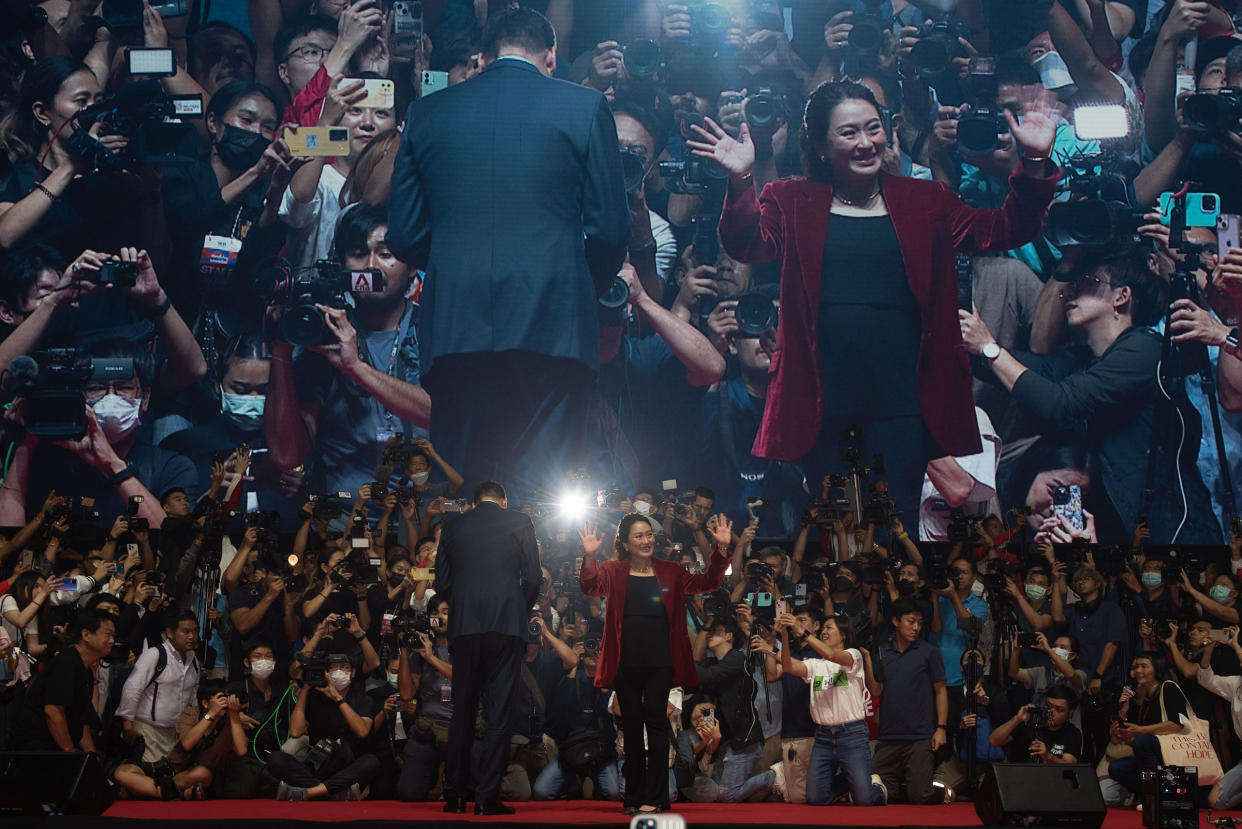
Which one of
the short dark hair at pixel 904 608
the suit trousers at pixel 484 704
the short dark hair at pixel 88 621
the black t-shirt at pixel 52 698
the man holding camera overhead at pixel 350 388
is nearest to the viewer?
the suit trousers at pixel 484 704

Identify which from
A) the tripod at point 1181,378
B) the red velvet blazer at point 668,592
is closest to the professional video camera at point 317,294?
the red velvet blazer at point 668,592

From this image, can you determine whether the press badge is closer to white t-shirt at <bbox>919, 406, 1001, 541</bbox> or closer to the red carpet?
the red carpet

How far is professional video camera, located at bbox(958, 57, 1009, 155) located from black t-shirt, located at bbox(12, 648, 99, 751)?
715cm

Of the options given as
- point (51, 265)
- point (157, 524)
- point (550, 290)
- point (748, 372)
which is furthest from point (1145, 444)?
point (51, 265)

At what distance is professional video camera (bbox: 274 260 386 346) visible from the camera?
31.1 ft

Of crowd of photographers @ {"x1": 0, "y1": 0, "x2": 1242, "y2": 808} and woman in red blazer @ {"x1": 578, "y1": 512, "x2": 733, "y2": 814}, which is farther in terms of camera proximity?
crowd of photographers @ {"x1": 0, "y1": 0, "x2": 1242, "y2": 808}

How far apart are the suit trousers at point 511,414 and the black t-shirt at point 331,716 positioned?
2.02 metres

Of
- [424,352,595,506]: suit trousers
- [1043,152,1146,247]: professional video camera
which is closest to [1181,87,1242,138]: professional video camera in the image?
[1043,152,1146,247]: professional video camera

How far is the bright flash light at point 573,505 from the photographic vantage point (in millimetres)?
8328

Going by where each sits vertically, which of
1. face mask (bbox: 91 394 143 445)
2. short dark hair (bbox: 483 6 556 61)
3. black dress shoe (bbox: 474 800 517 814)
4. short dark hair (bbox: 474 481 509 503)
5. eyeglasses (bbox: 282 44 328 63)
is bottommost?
face mask (bbox: 91 394 143 445)

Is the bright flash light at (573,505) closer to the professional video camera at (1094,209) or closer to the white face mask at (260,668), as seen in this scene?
the white face mask at (260,668)

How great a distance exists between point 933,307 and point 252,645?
5498mm

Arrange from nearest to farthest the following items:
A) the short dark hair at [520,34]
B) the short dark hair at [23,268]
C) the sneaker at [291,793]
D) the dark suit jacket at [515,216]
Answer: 1. the sneaker at [291,793]
2. the dark suit jacket at [515,216]
3. the short dark hair at [520,34]
4. the short dark hair at [23,268]

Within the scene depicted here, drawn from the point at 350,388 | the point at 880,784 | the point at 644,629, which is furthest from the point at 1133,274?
the point at 350,388
